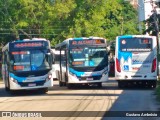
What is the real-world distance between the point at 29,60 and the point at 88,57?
4696 mm

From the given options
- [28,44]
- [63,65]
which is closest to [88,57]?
[63,65]

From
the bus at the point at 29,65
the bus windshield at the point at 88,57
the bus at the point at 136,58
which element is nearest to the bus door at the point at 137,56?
the bus at the point at 136,58

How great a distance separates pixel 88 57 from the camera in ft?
107

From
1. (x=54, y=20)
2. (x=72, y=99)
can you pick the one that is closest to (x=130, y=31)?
(x=54, y=20)

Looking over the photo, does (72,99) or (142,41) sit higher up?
(142,41)

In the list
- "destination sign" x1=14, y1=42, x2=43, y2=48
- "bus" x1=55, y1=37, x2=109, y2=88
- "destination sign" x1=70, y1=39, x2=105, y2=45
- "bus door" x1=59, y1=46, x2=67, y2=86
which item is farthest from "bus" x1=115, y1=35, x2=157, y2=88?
"destination sign" x1=14, y1=42, x2=43, y2=48

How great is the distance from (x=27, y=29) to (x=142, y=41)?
35.1 meters

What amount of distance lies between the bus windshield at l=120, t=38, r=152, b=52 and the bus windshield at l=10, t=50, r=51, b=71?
5.09m

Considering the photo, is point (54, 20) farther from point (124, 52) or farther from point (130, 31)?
point (124, 52)

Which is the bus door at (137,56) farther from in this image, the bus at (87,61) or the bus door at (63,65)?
the bus door at (63,65)

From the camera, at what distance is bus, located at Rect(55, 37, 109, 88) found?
32.6m

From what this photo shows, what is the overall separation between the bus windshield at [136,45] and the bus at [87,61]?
129 cm

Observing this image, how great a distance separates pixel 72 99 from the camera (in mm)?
25016

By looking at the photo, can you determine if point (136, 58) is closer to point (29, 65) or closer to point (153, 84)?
point (153, 84)
